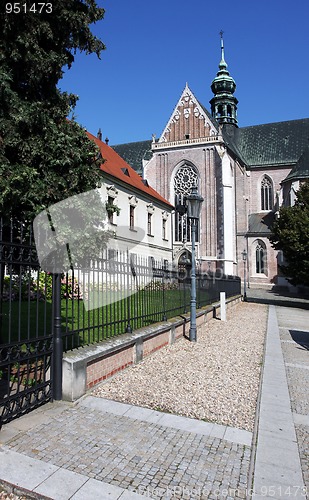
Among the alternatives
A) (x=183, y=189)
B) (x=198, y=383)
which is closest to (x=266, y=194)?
(x=183, y=189)

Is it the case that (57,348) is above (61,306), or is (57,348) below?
below

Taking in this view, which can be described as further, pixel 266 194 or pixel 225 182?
pixel 266 194

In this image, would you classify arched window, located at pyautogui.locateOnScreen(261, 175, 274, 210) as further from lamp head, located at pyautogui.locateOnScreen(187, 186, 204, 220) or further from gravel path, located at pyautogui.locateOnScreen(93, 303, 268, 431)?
gravel path, located at pyautogui.locateOnScreen(93, 303, 268, 431)

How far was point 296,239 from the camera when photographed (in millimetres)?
21766

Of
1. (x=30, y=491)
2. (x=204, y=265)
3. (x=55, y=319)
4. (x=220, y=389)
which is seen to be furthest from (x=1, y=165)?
(x=204, y=265)

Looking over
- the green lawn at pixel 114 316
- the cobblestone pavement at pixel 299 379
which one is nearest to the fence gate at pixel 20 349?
the green lawn at pixel 114 316

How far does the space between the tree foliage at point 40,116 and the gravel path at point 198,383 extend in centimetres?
297

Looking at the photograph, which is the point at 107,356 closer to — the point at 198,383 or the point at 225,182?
the point at 198,383

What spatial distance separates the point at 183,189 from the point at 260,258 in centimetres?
1154

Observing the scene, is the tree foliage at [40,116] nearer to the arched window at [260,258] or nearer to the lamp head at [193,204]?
the lamp head at [193,204]

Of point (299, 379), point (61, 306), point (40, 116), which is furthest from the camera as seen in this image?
point (299, 379)

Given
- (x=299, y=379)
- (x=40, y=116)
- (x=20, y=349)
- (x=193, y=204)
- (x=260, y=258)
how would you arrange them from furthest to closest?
(x=260, y=258)
(x=193, y=204)
(x=299, y=379)
(x=40, y=116)
(x=20, y=349)

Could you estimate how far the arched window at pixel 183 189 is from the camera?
39000mm

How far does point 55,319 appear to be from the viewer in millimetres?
4758
